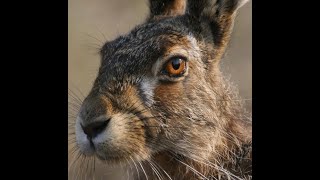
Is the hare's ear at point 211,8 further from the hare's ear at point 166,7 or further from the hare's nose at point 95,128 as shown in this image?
the hare's nose at point 95,128

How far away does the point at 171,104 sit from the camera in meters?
3.00

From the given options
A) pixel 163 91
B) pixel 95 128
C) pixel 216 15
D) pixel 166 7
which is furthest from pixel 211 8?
pixel 95 128

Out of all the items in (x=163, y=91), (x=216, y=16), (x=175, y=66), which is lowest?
(x=163, y=91)

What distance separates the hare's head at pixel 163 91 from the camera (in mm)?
2842

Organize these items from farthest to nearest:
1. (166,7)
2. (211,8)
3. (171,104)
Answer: (166,7), (211,8), (171,104)

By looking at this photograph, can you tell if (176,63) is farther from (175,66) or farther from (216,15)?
(216,15)

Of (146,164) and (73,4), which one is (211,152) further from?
(73,4)

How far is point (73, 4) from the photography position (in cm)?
326

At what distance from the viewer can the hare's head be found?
2842mm

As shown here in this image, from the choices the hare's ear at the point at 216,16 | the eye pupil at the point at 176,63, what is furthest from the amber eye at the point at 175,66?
the hare's ear at the point at 216,16

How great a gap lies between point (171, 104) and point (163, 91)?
69 millimetres
